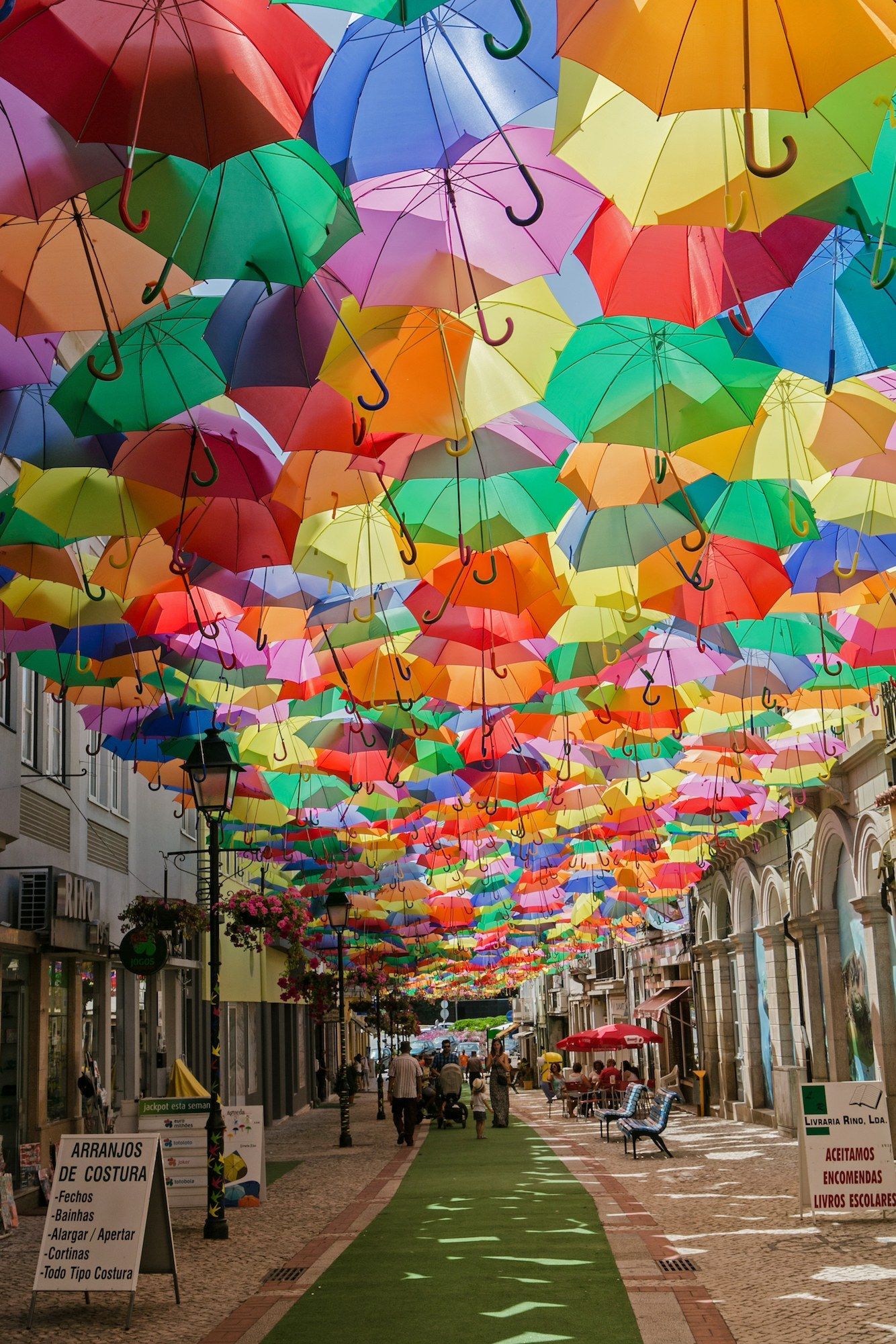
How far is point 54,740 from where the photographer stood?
17062mm

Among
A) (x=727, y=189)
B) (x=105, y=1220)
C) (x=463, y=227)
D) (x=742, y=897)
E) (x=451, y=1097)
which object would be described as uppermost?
(x=463, y=227)

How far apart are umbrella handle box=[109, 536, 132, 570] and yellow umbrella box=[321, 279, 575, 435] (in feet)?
7.96

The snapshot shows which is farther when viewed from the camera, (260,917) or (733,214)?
(260,917)

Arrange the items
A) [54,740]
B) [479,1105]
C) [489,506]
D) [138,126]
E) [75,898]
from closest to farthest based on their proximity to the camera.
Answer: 1. [138,126]
2. [489,506]
3. [75,898]
4. [54,740]
5. [479,1105]

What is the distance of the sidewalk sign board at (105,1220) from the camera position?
8.34 meters

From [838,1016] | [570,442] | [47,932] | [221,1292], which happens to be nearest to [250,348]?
[570,442]

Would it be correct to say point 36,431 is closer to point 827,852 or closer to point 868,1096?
point 868,1096

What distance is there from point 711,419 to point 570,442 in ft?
3.71

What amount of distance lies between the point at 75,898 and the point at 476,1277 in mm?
8158

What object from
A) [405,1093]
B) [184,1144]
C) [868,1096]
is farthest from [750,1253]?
[405,1093]

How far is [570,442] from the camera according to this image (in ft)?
27.2

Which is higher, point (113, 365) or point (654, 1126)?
point (113, 365)

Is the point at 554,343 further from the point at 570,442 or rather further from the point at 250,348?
the point at 250,348

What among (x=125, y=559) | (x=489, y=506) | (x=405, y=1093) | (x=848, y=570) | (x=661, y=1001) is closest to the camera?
(x=489, y=506)
